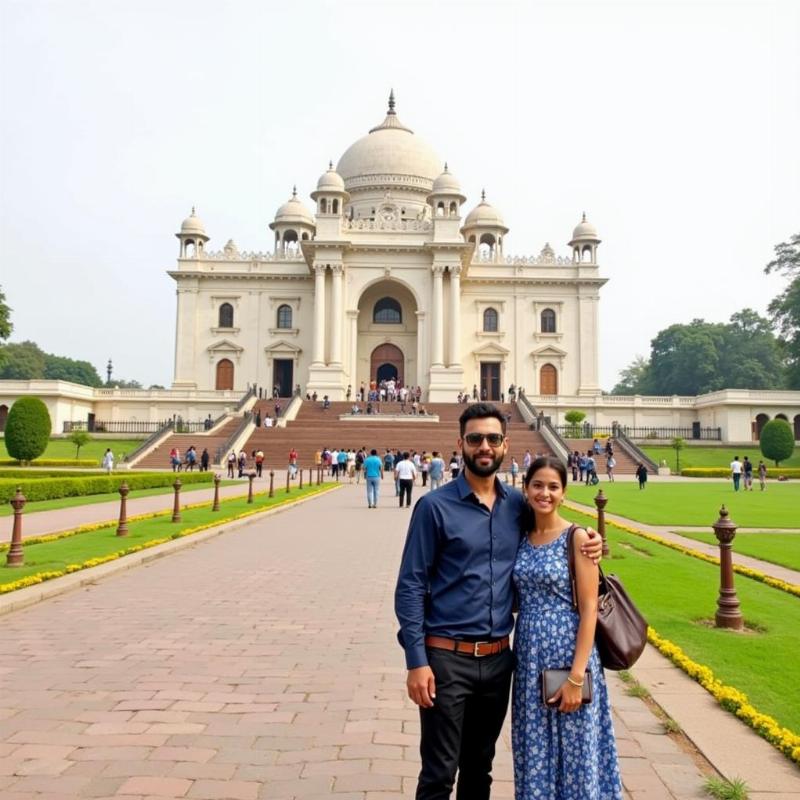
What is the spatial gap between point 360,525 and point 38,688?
427 inches

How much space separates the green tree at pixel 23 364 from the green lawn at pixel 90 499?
65.1 meters

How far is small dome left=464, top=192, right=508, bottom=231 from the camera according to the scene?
5984 centimetres

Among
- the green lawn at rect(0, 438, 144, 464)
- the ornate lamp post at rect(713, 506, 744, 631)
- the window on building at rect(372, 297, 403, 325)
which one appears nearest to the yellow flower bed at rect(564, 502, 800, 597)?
the ornate lamp post at rect(713, 506, 744, 631)

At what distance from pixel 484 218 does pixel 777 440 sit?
29040 millimetres

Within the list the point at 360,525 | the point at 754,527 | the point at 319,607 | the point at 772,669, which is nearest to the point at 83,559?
the point at 319,607

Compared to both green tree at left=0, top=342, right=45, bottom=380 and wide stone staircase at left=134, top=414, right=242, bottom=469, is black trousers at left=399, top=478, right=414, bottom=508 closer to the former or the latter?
wide stone staircase at left=134, top=414, right=242, bottom=469

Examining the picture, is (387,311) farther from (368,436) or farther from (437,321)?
(368,436)

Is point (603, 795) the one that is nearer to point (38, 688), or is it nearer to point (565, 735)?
point (565, 735)

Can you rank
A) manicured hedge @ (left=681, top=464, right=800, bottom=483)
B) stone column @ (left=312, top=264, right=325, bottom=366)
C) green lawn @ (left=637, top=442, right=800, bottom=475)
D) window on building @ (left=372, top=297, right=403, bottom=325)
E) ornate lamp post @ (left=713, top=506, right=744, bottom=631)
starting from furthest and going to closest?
1. window on building @ (left=372, top=297, right=403, bottom=325)
2. stone column @ (left=312, top=264, right=325, bottom=366)
3. green lawn @ (left=637, top=442, right=800, bottom=475)
4. manicured hedge @ (left=681, top=464, right=800, bottom=483)
5. ornate lamp post @ (left=713, top=506, right=744, bottom=631)

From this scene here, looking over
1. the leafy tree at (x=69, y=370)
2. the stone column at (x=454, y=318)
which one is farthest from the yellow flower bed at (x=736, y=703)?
the leafy tree at (x=69, y=370)

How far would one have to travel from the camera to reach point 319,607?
8234 millimetres

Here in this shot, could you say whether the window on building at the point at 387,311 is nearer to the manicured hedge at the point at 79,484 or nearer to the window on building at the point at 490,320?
the window on building at the point at 490,320

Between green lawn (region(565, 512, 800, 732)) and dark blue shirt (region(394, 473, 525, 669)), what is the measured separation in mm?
2406

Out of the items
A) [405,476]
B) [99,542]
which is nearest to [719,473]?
[405,476]
